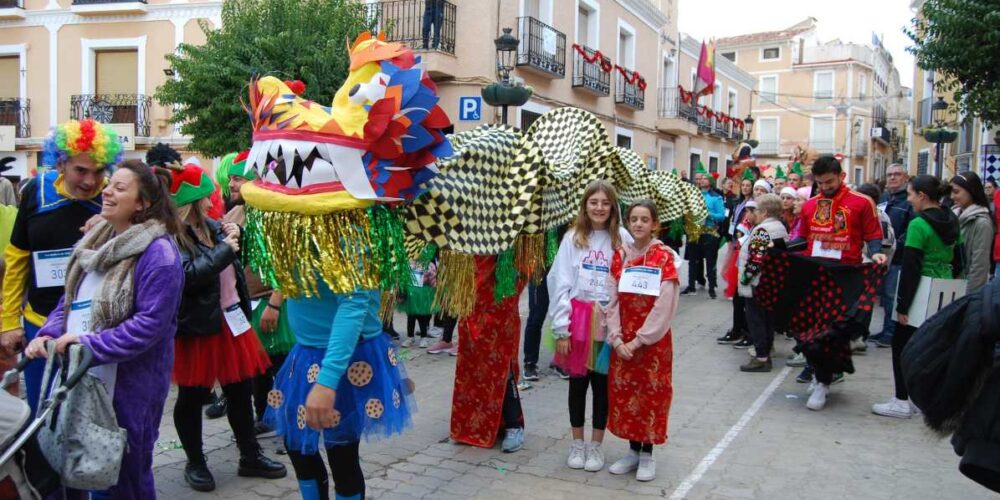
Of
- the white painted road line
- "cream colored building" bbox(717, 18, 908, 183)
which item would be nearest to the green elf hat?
the white painted road line

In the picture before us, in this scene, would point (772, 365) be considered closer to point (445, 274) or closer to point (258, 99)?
point (445, 274)

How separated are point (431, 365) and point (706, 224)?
Result: 5.06 metres

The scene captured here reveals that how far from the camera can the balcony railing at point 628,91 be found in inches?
792

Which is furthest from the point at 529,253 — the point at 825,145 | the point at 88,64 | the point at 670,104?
the point at 825,145

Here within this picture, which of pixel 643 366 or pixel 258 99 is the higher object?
pixel 258 99

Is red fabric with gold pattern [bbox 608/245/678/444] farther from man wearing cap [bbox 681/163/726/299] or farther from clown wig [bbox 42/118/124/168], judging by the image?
man wearing cap [bbox 681/163/726/299]

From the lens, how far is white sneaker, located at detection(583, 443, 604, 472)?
4.39m

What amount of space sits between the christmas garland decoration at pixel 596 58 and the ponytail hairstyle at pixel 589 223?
1370 centimetres

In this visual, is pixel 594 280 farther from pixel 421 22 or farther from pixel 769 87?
pixel 769 87

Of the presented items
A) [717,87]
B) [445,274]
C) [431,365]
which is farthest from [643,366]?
[717,87]

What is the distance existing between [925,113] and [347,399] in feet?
91.0

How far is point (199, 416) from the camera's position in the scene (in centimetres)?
395

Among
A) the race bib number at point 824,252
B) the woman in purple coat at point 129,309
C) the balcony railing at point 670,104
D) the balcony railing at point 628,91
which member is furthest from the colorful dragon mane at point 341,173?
the balcony railing at point 670,104

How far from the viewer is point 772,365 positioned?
7145 mm
